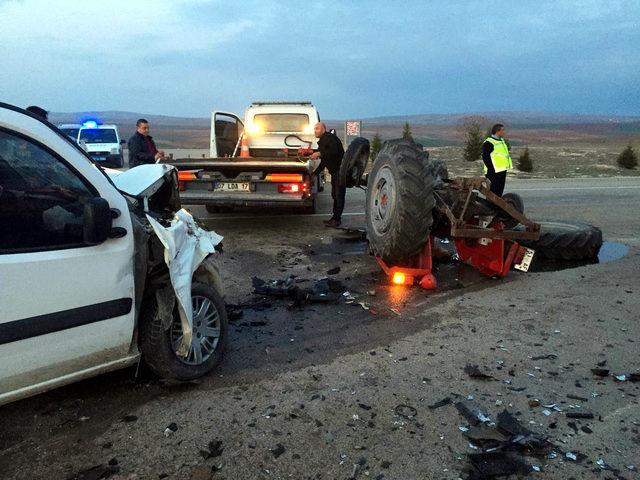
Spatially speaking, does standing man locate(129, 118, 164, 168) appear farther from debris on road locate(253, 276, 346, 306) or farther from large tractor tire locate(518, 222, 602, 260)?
large tractor tire locate(518, 222, 602, 260)

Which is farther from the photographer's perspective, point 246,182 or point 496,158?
point 496,158

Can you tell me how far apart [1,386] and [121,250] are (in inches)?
35.3

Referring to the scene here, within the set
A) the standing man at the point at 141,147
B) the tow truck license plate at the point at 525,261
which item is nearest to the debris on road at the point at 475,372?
the tow truck license plate at the point at 525,261

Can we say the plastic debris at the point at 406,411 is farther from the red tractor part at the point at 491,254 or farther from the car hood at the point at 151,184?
the red tractor part at the point at 491,254

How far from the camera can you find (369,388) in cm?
338

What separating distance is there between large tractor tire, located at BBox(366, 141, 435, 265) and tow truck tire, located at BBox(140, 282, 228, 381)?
224cm

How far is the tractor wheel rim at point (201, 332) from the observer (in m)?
3.41

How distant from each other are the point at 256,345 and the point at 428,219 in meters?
2.17

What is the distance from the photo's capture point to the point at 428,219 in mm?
5137

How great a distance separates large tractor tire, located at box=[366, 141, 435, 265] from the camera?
5.10m

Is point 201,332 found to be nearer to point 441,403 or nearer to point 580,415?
point 441,403

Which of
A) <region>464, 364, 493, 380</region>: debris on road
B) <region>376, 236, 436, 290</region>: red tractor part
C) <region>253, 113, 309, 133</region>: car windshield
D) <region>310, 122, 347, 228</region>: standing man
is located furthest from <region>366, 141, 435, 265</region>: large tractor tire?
<region>253, 113, 309, 133</region>: car windshield

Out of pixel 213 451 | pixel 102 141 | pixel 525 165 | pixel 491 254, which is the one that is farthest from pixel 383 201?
pixel 102 141

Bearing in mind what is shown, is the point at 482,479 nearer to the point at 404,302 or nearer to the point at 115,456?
the point at 115,456
